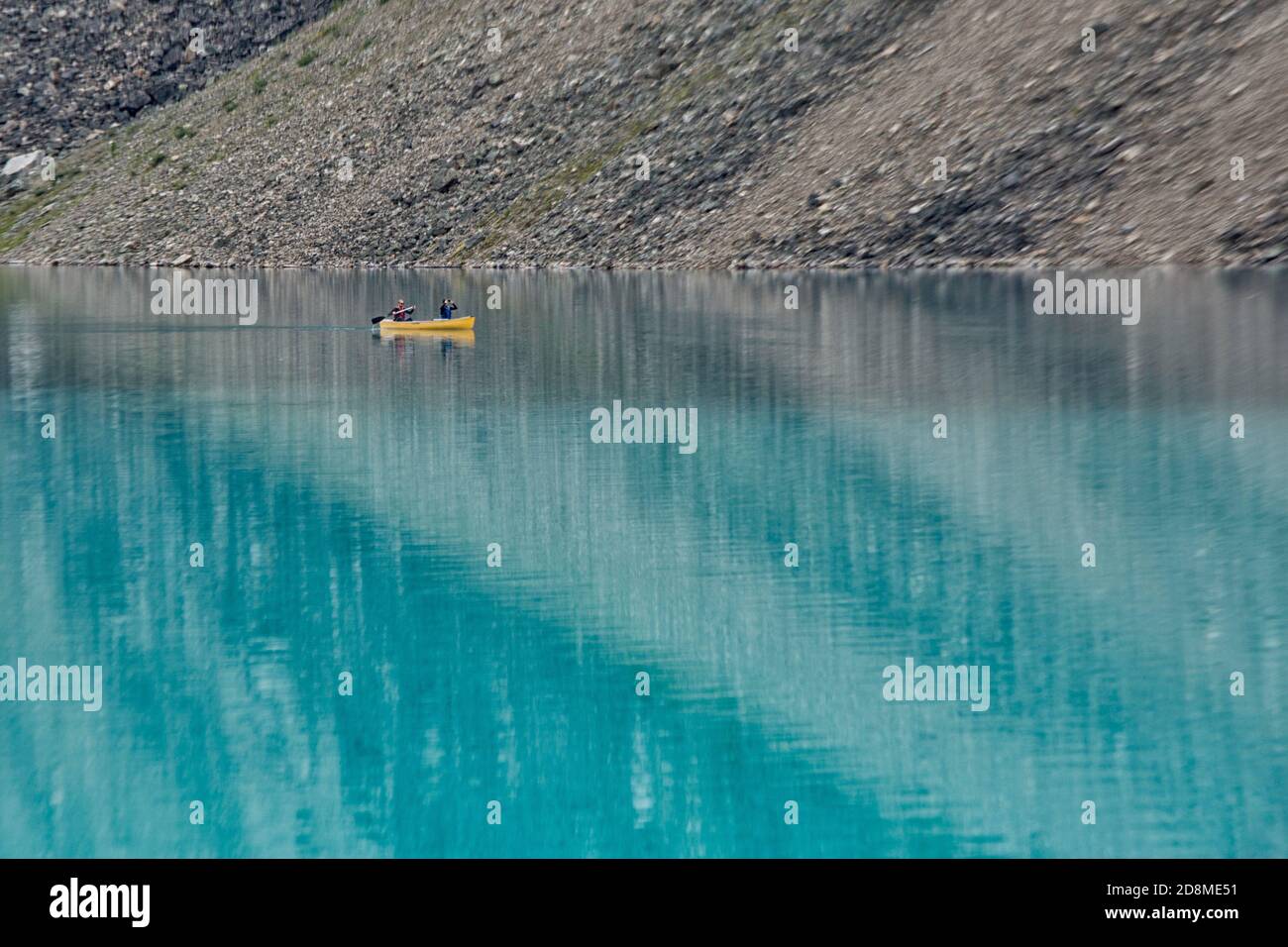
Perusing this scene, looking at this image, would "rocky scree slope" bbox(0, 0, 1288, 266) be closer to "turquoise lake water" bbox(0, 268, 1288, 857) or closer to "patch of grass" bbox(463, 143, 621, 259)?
"patch of grass" bbox(463, 143, 621, 259)

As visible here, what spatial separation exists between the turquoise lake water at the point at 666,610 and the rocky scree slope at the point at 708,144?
93.2 ft

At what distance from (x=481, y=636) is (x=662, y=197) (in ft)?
242

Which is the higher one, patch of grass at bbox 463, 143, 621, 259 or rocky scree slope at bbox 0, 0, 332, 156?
rocky scree slope at bbox 0, 0, 332, 156

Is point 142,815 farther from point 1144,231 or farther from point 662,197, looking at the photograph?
point 662,197

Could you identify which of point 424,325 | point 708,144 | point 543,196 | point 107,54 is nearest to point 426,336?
point 424,325

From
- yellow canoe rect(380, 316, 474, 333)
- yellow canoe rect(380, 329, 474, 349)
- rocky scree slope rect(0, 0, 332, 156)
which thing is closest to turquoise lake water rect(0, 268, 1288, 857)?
yellow canoe rect(380, 329, 474, 349)

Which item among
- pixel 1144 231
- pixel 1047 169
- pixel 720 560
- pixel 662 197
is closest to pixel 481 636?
pixel 720 560

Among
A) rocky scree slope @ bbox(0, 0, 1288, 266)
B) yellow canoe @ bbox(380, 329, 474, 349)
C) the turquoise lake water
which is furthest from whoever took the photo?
rocky scree slope @ bbox(0, 0, 1288, 266)

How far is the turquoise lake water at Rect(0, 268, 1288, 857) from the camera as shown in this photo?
14.0 m

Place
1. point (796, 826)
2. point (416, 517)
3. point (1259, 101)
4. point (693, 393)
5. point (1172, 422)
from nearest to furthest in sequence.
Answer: point (796, 826), point (416, 517), point (1172, 422), point (693, 393), point (1259, 101)

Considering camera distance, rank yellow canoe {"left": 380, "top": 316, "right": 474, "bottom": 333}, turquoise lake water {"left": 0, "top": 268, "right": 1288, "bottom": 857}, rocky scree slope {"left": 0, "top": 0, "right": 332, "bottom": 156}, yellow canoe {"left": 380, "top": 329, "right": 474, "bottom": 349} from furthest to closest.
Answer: rocky scree slope {"left": 0, "top": 0, "right": 332, "bottom": 156} → yellow canoe {"left": 380, "top": 316, "right": 474, "bottom": 333} → yellow canoe {"left": 380, "top": 329, "right": 474, "bottom": 349} → turquoise lake water {"left": 0, "top": 268, "right": 1288, "bottom": 857}

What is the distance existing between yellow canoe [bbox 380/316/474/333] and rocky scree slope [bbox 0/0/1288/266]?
82.4ft

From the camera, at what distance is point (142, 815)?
1412cm
